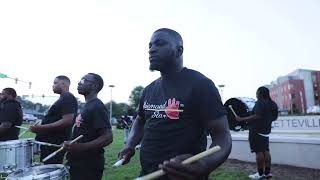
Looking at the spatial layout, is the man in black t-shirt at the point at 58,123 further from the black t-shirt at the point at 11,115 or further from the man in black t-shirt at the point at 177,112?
the man in black t-shirt at the point at 177,112

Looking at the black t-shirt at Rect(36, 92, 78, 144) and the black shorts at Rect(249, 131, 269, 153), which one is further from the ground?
the black t-shirt at Rect(36, 92, 78, 144)

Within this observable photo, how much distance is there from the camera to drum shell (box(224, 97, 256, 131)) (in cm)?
886

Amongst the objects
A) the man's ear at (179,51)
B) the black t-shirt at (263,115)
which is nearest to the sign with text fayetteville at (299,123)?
the black t-shirt at (263,115)

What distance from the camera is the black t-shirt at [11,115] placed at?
6.64m

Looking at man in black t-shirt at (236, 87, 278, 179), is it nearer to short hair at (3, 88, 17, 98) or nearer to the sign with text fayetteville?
the sign with text fayetteville

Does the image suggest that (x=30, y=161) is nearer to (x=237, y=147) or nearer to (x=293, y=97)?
(x=237, y=147)

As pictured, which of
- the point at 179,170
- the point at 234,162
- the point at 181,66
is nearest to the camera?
the point at 179,170

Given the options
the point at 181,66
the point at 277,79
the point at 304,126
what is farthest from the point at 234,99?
the point at 277,79

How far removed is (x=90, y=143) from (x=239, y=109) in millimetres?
5856

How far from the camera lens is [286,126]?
40.4 ft

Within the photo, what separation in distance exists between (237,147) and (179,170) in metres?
9.30

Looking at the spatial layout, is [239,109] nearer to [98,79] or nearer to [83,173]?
[98,79]

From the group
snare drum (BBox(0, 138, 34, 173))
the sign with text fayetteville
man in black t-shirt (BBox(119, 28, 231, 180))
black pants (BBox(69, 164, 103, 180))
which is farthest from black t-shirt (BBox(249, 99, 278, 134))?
man in black t-shirt (BBox(119, 28, 231, 180))

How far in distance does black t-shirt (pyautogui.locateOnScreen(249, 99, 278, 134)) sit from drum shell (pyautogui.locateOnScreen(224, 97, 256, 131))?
3.06ft
